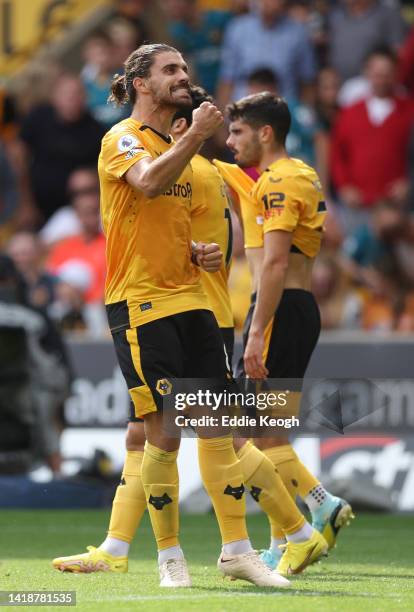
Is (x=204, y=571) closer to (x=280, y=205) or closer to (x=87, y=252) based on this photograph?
(x=280, y=205)

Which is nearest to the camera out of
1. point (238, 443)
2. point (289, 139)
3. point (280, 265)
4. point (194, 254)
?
point (194, 254)

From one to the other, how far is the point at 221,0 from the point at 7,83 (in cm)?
296

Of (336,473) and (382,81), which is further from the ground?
(382,81)

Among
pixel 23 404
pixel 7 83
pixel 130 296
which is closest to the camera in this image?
pixel 130 296

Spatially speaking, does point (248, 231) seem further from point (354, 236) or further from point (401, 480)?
point (354, 236)

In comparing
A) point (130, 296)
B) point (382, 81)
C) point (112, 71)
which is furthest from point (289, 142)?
→ point (130, 296)

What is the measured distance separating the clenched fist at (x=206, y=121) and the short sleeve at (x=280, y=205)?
1.34m

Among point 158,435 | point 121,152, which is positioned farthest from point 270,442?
point 121,152

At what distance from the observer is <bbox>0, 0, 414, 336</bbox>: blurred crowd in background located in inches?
551

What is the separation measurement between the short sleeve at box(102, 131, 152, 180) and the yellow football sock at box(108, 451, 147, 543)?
1683 millimetres

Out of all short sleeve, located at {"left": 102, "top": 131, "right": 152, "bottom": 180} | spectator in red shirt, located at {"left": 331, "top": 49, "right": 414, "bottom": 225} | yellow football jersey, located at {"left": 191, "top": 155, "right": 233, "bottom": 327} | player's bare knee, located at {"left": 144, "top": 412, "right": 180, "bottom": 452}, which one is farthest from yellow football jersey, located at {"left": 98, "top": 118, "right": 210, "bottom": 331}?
spectator in red shirt, located at {"left": 331, "top": 49, "right": 414, "bottom": 225}

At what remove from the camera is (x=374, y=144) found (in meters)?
15.0

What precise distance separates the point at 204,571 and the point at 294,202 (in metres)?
1.94

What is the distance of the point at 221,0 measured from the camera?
17.1 meters
